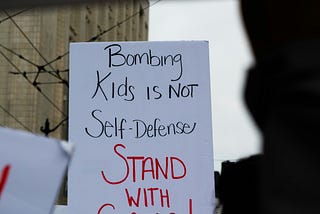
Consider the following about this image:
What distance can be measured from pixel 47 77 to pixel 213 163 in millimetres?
13279

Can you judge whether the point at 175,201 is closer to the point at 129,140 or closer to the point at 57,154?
the point at 129,140

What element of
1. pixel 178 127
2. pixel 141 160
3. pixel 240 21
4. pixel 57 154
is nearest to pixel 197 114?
pixel 178 127

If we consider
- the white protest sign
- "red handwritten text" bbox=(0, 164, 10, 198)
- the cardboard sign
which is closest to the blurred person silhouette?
the white protest sign

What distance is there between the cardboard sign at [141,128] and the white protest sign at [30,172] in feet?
6.51

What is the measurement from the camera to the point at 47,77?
651 inches

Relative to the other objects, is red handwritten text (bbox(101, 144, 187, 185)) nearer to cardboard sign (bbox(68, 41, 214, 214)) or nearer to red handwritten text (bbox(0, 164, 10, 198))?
cardboard sign (bbox(68, 41, 214, 214))

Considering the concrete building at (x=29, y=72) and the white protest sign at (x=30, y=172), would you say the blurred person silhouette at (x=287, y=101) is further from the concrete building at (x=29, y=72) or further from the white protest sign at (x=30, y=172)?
the concrete building at (x=29, y=72)

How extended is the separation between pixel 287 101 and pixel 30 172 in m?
0.68

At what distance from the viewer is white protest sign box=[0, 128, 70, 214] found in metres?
1.47

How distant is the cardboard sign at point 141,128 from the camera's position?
11.9 ft

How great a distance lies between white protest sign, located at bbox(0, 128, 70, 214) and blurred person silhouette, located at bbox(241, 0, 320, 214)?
0.52 meters

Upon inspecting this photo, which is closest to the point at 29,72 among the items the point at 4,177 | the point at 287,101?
the point at 4,177

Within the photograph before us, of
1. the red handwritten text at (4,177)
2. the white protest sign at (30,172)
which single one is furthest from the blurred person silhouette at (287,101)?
the red handwritten text at (4,177)

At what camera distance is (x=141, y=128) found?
3781 mm
